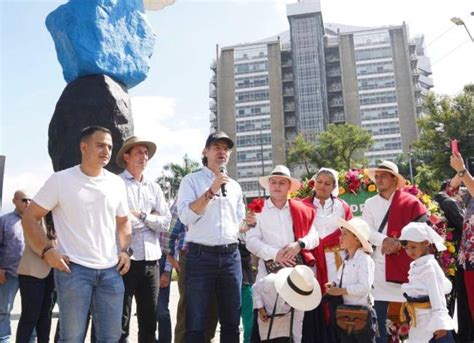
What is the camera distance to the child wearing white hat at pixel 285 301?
10.9ft

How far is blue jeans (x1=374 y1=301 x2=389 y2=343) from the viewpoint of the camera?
12.3 ft

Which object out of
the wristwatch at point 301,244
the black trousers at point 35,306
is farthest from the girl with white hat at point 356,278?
the black trousers at point 35,306

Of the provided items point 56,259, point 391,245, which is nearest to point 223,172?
point 56,259

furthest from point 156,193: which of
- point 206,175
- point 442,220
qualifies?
point 442,220

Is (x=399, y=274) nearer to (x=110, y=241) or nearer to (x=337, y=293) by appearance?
(x=337, y=293)

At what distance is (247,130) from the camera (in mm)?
60250

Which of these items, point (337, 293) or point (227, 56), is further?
point (227, 56)

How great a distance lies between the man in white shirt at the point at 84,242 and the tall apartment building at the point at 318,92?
176 ft

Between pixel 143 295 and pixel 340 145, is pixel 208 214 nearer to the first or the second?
pixel 143 295

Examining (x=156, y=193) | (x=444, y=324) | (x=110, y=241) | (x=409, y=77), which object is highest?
(x=409, y=77)

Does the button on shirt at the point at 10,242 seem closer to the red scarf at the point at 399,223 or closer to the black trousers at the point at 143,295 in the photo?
the black trousers at the point at 143,295

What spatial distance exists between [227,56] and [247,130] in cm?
1124

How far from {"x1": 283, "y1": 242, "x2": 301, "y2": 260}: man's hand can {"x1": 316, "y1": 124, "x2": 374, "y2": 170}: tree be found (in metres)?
33.1

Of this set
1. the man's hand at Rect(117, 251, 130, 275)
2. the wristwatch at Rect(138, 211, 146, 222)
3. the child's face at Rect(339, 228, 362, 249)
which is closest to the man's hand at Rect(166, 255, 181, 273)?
the wristwatch at Rect(138, 211, 146, 222)
